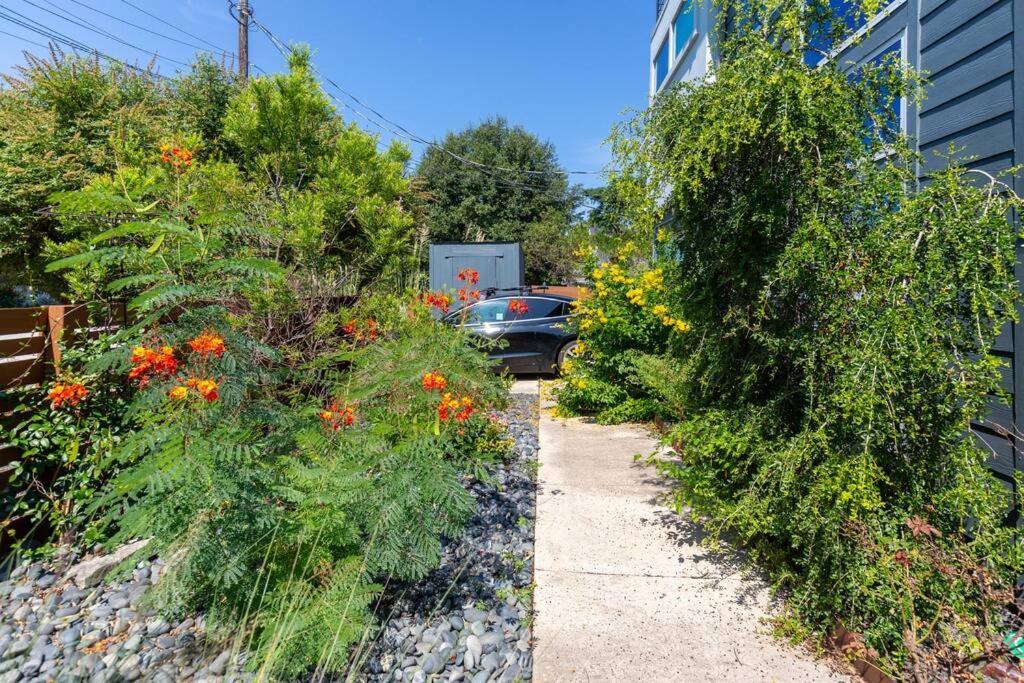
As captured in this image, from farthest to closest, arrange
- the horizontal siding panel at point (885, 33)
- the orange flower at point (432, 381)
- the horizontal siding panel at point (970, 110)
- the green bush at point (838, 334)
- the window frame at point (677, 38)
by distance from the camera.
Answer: the window frame at point (677, 38)
the horizontal siding panel at point (885, 33)
the horizontal siding panel at point (970, 110)
the orange flower at point (432, 381)
the green bush at point (838, 334)

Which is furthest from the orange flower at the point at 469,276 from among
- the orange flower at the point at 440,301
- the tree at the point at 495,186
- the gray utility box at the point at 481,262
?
the tree at the point at 495,186

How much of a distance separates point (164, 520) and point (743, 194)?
2864mm

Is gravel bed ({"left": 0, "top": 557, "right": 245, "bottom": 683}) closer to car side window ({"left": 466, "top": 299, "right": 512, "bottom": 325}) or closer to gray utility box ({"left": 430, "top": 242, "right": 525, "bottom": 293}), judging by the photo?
car side window ({"left": 466, "top": 299, "right": 512, "bottom": 325})

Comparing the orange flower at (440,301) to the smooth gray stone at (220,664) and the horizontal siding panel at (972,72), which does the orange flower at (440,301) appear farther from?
the horizontal siding panel at (972,72)

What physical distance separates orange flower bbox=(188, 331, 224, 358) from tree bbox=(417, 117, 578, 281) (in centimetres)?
2210

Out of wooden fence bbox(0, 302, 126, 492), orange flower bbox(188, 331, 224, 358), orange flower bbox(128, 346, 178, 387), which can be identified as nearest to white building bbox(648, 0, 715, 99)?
wooden fence bbox(0, 302, 126, 492)

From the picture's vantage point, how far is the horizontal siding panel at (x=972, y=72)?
111 inches

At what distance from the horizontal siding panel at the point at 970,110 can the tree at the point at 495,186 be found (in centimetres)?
2069

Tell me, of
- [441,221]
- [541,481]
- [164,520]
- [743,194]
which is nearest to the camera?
[164,520]

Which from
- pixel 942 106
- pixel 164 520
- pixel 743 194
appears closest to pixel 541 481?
pixel 743 194

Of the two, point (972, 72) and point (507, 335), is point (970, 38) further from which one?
point (507, 335)

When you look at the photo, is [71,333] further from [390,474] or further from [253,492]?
[390,474]

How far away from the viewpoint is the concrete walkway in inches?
86.6

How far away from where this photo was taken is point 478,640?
234 centimetres
